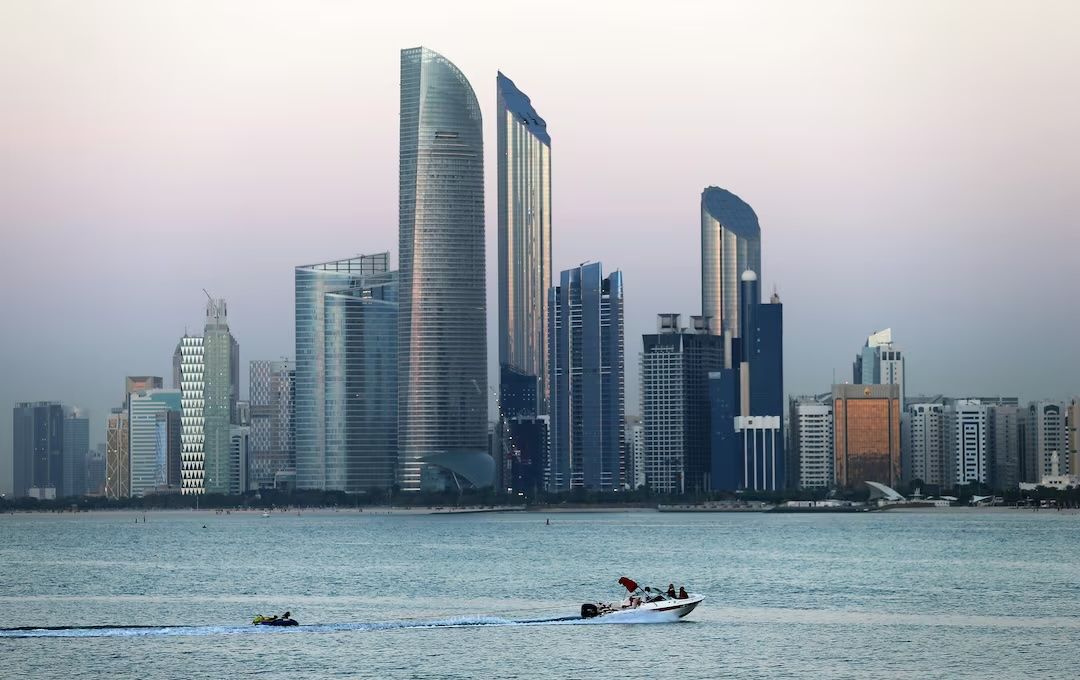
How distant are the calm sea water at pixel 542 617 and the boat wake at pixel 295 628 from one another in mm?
223

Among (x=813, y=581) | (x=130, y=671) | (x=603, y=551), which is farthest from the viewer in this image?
(x=603, y=551)

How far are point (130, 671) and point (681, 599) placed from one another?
30.1 m

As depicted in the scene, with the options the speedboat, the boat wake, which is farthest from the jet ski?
the speedboat

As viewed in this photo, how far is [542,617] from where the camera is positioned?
9719 centimetres

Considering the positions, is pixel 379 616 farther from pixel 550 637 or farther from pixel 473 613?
pixel 550 637

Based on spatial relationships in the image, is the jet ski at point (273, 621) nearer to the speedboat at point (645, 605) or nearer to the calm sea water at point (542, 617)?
the calm sea water at point (542, 617)

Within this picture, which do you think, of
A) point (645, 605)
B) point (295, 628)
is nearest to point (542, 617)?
point (645, 605)

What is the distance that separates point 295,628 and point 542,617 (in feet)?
46.6

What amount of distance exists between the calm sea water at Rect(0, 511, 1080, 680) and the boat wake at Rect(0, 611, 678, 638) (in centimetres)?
22

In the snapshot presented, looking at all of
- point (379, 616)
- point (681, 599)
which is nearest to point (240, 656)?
point (379, 616)

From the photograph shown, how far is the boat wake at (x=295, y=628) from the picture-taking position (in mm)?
90000

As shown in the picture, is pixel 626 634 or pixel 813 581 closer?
pixel 626 634

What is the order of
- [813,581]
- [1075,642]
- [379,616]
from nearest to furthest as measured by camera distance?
[1075,642], [379,616], [813,581]

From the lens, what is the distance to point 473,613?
10056 centimetres
